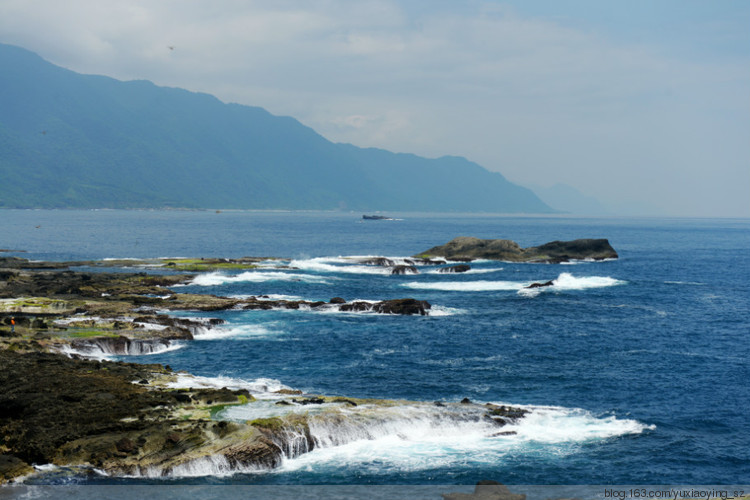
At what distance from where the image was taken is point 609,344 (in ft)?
186

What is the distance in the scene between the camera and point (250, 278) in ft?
334

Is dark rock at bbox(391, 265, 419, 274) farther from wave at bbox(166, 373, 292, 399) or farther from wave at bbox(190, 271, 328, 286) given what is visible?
wave at bbox(166, 373, 292, 399)

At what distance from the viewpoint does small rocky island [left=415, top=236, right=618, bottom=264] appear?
139375mm

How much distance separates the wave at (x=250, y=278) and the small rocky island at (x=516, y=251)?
129 feet

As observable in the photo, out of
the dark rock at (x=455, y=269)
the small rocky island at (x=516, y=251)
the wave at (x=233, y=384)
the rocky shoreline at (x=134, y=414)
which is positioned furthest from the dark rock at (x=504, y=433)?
the small rocky island at (x=516, y=251)

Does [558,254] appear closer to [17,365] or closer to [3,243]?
[17,365]

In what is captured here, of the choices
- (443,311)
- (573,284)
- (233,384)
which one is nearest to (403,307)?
(443,311)

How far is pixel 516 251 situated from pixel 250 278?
64179mm

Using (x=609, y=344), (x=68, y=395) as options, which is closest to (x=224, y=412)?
(x=68, y=395)

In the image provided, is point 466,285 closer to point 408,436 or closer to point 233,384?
point 233,384

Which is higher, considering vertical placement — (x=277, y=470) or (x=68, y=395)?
(x=68, y=395)

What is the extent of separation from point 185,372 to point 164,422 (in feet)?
40.8

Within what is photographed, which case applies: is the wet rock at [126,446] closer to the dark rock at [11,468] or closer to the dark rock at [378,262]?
the dark rock at [11,468]

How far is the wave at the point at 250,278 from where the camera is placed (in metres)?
96.6
